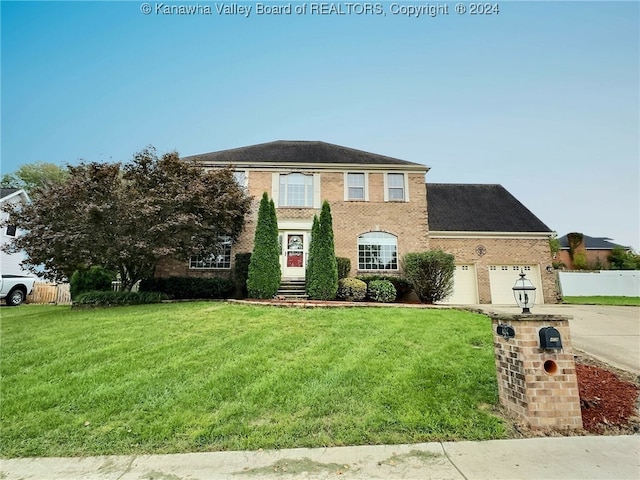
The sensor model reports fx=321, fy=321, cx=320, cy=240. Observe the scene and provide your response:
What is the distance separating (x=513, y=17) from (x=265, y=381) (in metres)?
11.2

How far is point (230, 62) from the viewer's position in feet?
35.7

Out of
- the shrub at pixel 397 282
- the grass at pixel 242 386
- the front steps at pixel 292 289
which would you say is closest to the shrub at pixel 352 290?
the shrub at pixel 397 282

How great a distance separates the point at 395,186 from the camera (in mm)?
15109

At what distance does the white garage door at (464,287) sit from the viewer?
1495cm

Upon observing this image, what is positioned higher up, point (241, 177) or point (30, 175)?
point (30, 175)

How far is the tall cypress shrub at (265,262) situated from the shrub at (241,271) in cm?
219

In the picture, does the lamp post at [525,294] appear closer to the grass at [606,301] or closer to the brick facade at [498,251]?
the brick facade at [498,251]

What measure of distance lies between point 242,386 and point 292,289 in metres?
8.81

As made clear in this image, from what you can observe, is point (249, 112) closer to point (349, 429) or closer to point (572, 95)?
point (572, 95)

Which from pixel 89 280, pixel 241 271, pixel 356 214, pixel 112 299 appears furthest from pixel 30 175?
pixel 356 214

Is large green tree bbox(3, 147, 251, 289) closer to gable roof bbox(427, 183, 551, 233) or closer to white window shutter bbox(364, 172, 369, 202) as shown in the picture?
white window shutter bbox(364, 172, 369, 202)

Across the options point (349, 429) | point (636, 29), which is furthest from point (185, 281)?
point (636, 29)

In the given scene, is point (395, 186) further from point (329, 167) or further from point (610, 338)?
point (610, 338)

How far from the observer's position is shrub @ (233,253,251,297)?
43.4 feet
